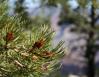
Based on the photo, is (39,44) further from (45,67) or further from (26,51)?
(45,67)

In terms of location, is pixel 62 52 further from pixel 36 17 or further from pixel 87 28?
pixel 36 17

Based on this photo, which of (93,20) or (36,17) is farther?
(36,17)

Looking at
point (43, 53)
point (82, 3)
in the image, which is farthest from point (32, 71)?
point (82, 3)

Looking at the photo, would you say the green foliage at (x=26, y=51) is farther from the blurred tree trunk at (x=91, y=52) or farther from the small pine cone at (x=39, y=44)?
the blurred tree trunk at (x=91, y=52)

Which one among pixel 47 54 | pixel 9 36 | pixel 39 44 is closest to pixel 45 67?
pixel 47 54

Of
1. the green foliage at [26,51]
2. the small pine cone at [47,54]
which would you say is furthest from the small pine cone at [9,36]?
the small pine cone at [47,54]

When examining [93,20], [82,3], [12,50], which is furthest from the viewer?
[93,20]

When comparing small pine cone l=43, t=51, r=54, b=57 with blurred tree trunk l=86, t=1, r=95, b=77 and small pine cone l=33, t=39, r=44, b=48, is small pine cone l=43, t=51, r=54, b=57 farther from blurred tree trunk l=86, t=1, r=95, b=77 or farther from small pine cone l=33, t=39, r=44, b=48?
blurred tree trunk l=86, t=1, r=95, b=77

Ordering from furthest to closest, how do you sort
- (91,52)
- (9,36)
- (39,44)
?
(91,52) → (39,44) → (9,36)

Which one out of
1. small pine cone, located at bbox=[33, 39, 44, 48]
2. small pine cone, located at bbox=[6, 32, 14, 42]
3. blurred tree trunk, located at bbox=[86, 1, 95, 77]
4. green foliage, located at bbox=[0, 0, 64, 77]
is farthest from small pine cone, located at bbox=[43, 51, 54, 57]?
blurred tree trunk, located at bbox=[86, 1, 95, 77]

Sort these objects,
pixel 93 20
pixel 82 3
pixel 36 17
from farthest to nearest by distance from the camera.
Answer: pixel 36 17, pixel 93 20, pixel 82 3

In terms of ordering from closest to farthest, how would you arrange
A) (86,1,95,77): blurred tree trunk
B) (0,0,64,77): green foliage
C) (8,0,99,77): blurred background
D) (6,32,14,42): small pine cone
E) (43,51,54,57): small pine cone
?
(6,32,14,42): small pine cone → (0,0,64,77): green foliage → (43,51,54,57): small pine cone → (8,0,99,77): blurred background → (86,1,95,77): blurred tree trunk
